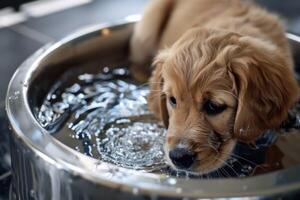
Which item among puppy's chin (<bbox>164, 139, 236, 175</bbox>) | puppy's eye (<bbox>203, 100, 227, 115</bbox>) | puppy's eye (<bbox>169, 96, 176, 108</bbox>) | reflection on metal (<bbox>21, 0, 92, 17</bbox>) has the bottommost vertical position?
reflection on metal (<bbox>21, 0, 92, 17</bbox>)

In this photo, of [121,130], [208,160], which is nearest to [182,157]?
[208,160]

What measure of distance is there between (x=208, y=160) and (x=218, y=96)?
175 millimetres

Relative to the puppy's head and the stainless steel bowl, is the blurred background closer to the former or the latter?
the stainless steel bowl

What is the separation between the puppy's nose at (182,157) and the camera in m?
1.62

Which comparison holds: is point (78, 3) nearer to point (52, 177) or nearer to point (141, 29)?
point (141, 29)

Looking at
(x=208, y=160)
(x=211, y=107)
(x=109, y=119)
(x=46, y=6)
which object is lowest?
(x=46, y=6)

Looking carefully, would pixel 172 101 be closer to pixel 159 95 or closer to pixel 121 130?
pixel 159 95

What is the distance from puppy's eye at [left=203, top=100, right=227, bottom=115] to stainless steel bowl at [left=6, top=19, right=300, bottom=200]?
0.28 metres

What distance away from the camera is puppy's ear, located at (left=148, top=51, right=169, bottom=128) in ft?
6.10

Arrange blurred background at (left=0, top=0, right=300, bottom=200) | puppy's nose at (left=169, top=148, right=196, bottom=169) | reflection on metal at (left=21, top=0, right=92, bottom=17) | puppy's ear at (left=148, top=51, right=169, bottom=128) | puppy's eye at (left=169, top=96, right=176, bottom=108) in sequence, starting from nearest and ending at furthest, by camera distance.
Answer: puppy's nose at (left=169, top=148, right=196, bottom=169), puppy's eye at (left=169, top=96, right=176, bottom=108), puppy's ear at (left=148, top=51, right=169, bottom=128), blurred background at (left=0, top=0, right=300, bottom=200), reflection on metal at (left=21, top=0, right=92, bottom=17)

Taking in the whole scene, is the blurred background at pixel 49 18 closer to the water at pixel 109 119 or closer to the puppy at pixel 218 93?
A: the water at pixel 109 119

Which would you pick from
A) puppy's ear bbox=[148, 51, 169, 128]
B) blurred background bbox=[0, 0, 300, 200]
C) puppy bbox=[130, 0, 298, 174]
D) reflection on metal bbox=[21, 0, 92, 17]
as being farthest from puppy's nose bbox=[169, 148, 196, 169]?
reflection on metal bbox=[21, 0, 92, 17]

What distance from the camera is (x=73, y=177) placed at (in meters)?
1.52

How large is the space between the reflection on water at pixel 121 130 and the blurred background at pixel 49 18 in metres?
0.55
